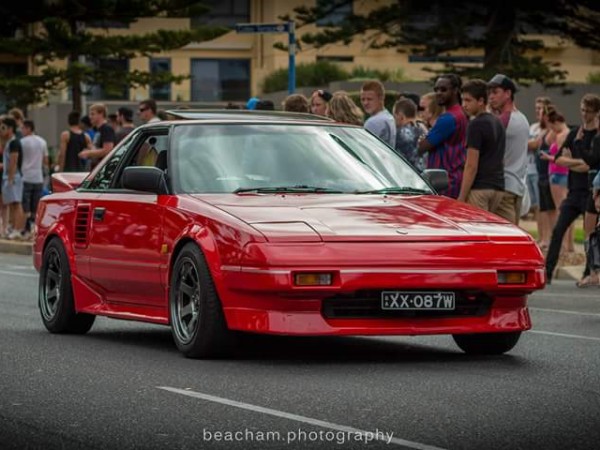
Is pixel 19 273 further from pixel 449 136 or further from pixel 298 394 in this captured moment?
pixel 298 394

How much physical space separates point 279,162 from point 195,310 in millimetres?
1381

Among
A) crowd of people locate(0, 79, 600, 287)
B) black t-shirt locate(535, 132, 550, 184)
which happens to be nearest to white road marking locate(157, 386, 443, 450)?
crowd of people locate(0, 79, 600, 287)

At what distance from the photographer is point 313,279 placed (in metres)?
9.74

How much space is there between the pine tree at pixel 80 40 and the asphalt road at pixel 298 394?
92.8 ft

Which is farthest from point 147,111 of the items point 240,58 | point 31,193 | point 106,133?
point 240,58

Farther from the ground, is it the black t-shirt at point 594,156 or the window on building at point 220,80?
the black t-shirt at point 594,156

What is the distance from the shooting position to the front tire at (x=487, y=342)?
1072cm

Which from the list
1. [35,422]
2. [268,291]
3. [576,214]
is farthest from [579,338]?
[576,214]

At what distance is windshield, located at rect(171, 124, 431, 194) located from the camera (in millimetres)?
11133

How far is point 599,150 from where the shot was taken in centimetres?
1777

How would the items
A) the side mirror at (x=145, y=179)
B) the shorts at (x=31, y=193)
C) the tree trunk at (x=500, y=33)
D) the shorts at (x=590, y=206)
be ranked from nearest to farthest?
the side mirror at (x=145, y=179), the shorts at (x=590, y=206), the shorts at (x=31, y=193), the tree trunk at (x=500, y=33)

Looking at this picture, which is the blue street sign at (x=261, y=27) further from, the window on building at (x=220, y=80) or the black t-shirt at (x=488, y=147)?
the window on building at (x=220, y=80)

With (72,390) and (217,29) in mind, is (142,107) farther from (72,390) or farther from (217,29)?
(217,29)

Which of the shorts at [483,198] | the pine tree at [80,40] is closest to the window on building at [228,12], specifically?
the pine tree at [80,40]
